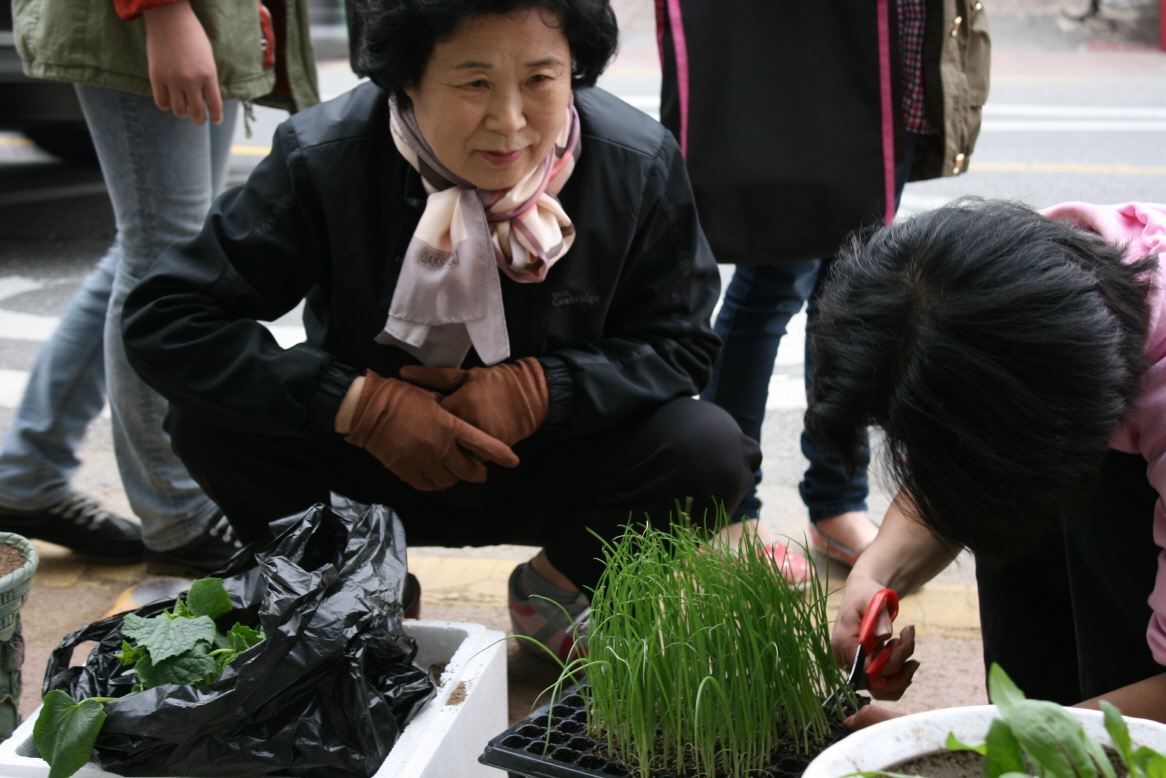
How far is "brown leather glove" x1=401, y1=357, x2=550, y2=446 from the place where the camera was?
6.57 feet

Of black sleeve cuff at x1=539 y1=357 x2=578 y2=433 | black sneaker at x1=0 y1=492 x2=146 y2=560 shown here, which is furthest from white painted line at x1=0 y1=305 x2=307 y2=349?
black sleeve cuff at x1=539 y1=357 x2=578 y2=433

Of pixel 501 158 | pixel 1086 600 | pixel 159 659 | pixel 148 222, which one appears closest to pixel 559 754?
pixel 159 659

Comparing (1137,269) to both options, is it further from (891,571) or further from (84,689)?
(84,689)

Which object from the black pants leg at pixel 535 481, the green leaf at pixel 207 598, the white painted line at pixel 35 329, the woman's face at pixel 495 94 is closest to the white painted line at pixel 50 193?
the white painted line at pixel 35 329

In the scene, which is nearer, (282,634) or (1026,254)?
(1026,254)

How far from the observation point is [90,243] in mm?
6043

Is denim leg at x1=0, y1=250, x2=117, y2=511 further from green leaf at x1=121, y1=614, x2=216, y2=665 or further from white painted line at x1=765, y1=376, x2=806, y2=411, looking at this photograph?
white painted line at x1=765, y1=376, x2=806, y2=411

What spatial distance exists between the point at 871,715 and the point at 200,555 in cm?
168

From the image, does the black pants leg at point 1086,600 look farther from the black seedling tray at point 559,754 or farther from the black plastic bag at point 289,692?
the black plastic bag at point 289,692

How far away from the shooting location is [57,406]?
8.21 feet

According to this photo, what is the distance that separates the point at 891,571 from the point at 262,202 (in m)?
1.29

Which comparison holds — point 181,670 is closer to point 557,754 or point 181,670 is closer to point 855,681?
point 557,754

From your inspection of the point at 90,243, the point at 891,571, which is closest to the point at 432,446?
the point at 891,571

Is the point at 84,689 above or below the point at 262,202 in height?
below
